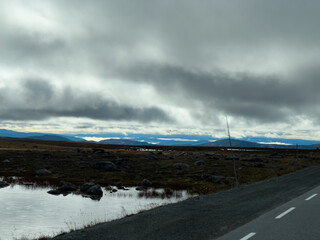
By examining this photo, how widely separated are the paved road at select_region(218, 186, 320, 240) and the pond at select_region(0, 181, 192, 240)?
6354 millimetres

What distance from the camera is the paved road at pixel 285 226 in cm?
840

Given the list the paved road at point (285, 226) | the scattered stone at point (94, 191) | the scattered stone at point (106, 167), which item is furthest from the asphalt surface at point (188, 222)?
the scattered stone at point (106, 167)

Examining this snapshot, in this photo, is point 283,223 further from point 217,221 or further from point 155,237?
point 155,237

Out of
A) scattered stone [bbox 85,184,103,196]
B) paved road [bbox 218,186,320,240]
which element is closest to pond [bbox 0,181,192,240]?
scattered stone [bbox 85,184,103,196]

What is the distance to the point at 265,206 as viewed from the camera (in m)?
13.9

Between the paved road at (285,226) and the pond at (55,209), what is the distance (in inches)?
250

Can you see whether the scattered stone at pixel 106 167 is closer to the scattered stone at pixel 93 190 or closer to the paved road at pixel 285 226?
the scattered stone at pixel 93 190

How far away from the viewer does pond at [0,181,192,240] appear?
14220mm

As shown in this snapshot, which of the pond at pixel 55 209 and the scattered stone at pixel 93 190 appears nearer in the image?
the pond at pixel 55 209

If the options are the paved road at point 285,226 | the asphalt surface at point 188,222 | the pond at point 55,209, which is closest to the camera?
the paved road at point 285,226

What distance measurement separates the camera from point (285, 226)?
954 cm

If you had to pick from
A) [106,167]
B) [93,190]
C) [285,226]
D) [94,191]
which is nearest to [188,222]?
[285,226]

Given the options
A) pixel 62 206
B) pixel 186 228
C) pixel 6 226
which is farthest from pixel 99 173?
pixel 186 228

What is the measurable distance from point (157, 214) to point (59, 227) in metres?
5.17
